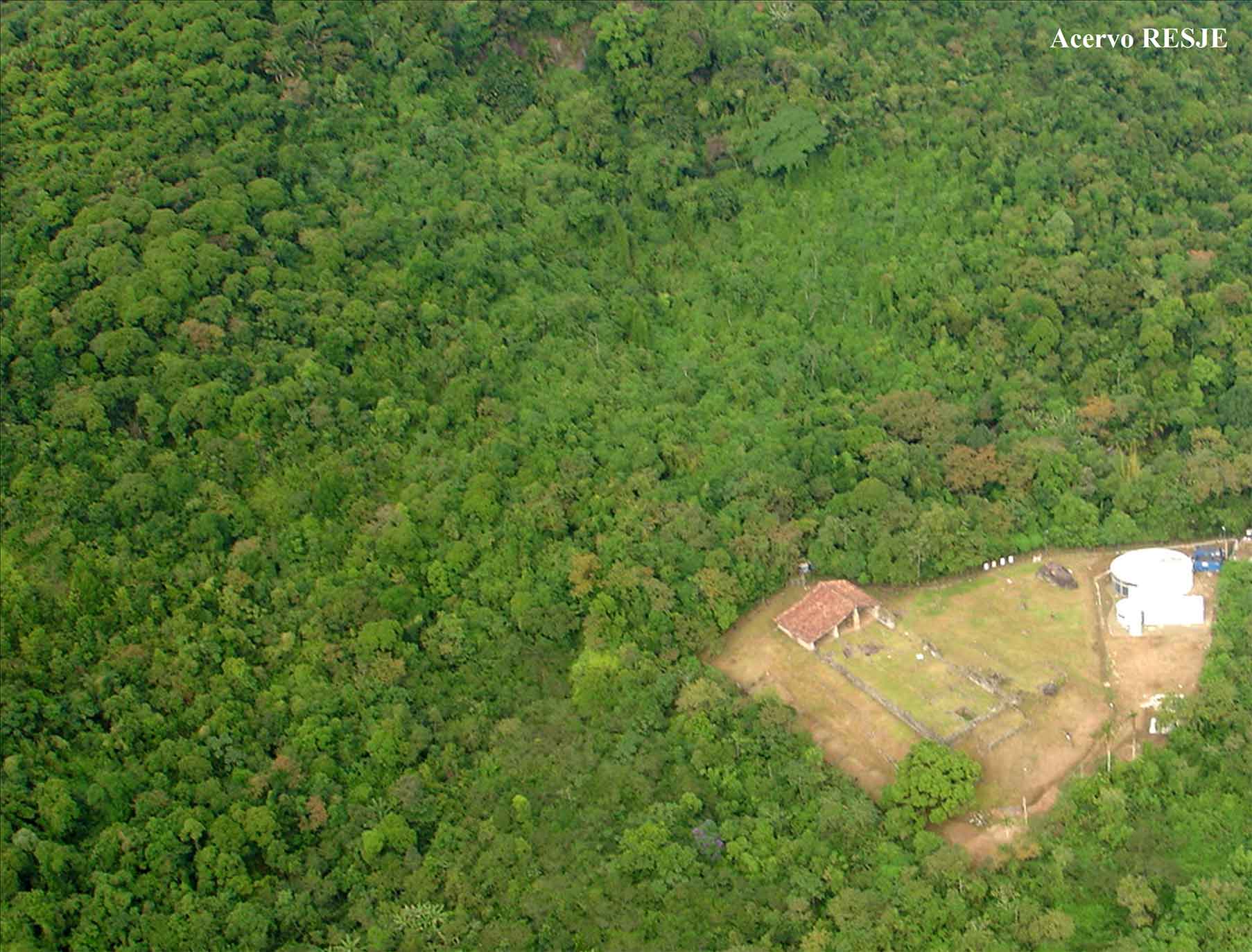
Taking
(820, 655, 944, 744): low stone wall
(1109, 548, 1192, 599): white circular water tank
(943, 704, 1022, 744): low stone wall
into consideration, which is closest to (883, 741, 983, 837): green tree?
(943, 704, 1022, 744): low stone wall

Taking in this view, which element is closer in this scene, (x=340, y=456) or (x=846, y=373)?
(x=340, y=456)

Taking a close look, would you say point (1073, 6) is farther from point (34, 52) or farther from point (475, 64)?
point (34, 52)

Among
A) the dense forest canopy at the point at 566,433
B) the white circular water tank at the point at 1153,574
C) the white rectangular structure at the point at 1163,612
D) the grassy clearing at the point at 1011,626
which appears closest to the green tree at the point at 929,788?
the dense forest canopy at the point at 566,433

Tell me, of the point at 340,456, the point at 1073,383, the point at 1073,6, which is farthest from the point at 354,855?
the point at 1073,6

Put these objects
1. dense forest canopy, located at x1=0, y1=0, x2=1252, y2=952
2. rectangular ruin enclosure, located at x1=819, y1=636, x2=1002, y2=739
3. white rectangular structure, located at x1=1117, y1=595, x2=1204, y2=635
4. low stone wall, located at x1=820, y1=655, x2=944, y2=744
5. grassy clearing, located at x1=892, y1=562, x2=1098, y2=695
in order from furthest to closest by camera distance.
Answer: white rectangular structure, located at x1=1117, y1=595, x2=1204, y2=635, grassy clearing, located at x1=892, y1=562, x2=1098, y2=695, rectangular ruin enclosure, located at x1=819, y1=636, x2=1002, y2=739, low stone wall, located at x1=820, y1=655, x2=944, y2=744, dense forest canopy, located at x1=0, y1=0, x2=1252, y2=952

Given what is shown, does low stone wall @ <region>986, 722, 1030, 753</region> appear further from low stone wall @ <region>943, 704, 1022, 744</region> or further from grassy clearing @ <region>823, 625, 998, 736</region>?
grassy clearing @ <region>823, 625, 998, 736</region>

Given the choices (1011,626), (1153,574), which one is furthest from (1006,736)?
(1153,574)
